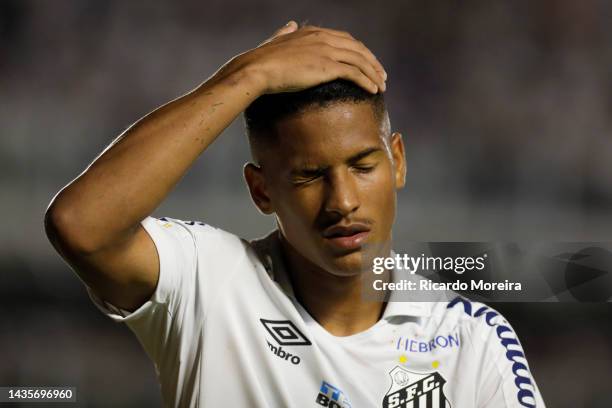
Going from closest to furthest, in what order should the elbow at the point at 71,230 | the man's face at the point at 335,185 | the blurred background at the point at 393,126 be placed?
the elbow at the point at 71,230
the man's face at the point at 335,185
the blurred background at the point at 393,126

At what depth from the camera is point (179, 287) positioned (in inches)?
57.2

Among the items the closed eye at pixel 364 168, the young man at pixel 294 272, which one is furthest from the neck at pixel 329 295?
the closed eye at pixel 364 168

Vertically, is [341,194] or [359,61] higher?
[359,61]

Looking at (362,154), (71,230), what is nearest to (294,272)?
(362,154)

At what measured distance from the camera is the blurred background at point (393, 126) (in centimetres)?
347

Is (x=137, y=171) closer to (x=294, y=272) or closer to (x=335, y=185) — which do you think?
(x=335, y=185)

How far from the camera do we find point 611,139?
3.86m

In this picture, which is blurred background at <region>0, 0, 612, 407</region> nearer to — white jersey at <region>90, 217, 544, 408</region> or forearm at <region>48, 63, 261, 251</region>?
white jersey at <region>90, 217, 544, 408</region>

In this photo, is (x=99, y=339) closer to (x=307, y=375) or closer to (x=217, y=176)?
(x=217, y=176)

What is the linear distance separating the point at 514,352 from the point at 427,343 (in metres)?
0.18

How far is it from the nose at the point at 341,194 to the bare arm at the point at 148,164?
18 centimetres

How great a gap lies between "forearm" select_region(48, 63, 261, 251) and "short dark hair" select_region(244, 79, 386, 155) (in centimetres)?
20

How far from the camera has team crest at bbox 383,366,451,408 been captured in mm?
1564

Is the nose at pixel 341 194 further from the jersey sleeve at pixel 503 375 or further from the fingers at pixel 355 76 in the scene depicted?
the jersey sleeve at pixel 503 375
